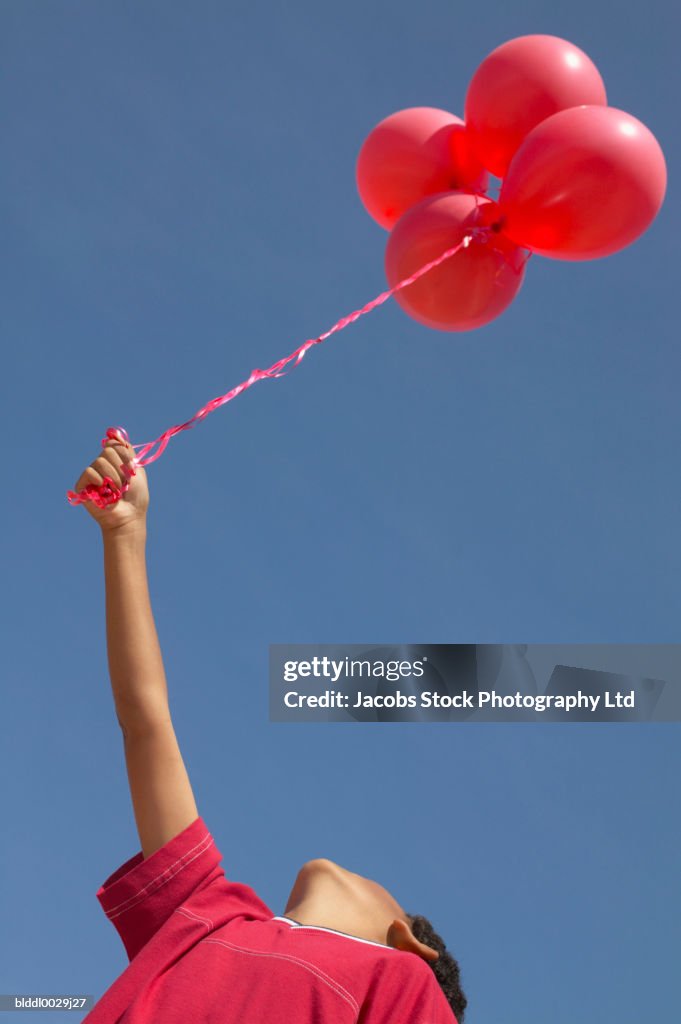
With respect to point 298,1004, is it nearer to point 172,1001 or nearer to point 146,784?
point 172,1001

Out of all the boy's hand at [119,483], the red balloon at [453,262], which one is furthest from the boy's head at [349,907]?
the red balloon at [453,262]

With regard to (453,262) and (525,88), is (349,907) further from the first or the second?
(525,88)

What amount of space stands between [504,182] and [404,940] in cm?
222

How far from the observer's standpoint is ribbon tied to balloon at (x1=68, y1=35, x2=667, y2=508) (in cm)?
319

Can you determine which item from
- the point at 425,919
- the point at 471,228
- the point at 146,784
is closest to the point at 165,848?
the point at 146,784

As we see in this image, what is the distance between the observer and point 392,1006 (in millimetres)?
1984

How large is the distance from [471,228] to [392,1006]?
7.53 ft

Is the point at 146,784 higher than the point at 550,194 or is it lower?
lower

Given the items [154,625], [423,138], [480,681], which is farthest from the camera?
[480,681]

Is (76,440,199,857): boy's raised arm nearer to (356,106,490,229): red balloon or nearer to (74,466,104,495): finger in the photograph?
(74,466,104,495): finger

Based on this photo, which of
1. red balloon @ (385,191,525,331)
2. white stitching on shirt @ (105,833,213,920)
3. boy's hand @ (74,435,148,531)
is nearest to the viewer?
white stitching on shirt @ (105,833,213,920)

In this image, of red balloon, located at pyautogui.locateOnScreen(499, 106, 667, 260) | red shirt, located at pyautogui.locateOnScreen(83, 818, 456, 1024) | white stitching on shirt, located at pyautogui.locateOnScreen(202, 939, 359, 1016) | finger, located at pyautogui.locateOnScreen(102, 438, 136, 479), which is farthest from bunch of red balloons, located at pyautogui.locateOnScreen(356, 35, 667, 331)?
white stitching on shirt, located at pyautogui.locateOnScreen(202, 939, 359, 1016)

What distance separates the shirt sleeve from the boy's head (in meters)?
0.38

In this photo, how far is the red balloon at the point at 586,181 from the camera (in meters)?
3.16
